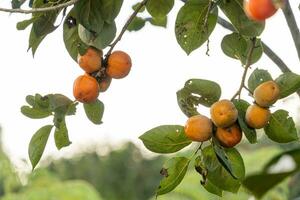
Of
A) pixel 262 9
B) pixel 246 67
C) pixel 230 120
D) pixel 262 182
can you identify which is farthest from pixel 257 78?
pixel 262 182

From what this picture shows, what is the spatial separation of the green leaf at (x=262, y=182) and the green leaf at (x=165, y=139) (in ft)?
2.36

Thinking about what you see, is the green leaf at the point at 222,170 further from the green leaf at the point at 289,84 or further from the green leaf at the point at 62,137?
the green leaf at the point at 62,137

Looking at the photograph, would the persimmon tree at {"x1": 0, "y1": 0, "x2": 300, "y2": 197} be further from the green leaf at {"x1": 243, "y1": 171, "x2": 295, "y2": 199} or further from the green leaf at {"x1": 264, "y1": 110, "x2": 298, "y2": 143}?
the green leaf at {"x1": 243, "y1": 171, "x2": 295, "y2": 199}

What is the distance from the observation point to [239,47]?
1182 millimetres

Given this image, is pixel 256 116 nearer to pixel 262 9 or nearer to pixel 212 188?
pixel 212 188

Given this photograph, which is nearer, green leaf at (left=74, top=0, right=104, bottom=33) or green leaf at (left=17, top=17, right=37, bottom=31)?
green leaf at (left=74, top=0, right=104, bottom=33)

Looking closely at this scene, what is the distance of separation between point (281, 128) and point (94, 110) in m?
0.36

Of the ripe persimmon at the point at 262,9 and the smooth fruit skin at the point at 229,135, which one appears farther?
the smooth fruit skin at the point at 229,135

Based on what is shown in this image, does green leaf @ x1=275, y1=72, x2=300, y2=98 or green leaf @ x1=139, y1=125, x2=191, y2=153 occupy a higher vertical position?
green leaf @ x1=275, y1=72, x2=300, y2=98

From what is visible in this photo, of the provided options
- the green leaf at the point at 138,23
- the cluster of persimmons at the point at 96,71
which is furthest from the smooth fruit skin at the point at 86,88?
the green leaf at the point at 138,23

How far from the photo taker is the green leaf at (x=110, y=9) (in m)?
1.08

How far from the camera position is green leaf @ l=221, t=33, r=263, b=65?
1.17m

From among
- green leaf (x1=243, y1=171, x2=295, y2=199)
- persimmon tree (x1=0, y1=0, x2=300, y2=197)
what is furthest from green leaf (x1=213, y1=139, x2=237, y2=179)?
green leaf (x1=243, y1=171, x2=295, y2=199)

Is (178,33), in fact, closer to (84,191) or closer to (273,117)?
(273,117)
